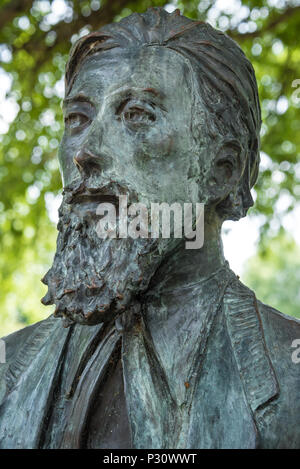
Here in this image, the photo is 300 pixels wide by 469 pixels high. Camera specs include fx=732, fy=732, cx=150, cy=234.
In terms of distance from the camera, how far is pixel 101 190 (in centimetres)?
250

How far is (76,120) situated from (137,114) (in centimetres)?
29

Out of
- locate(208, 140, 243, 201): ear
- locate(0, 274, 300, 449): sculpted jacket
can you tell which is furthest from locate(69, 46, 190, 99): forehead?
locate(0, 274, 300, 449): sculpted jacket

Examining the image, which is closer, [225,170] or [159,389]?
[159,389]

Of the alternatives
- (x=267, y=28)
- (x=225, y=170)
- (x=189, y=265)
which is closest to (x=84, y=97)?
(x=225, y=170)

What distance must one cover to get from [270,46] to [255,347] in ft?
16.1

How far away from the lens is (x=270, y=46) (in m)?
6.84

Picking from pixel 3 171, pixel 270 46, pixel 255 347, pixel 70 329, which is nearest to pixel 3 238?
pixel 3 171

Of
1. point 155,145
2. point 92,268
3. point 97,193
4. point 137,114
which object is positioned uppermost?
point 137,114

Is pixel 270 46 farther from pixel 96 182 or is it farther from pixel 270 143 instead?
pixel 96 182

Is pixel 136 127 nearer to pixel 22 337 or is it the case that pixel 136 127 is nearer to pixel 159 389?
pixel 159 389

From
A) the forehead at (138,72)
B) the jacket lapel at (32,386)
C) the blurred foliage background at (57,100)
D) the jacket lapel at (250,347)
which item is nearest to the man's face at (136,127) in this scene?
the forehead at (138,72)

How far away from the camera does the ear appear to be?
2751 mm
